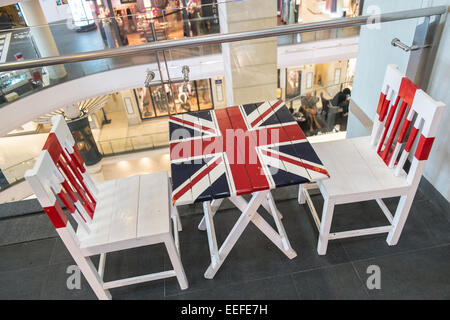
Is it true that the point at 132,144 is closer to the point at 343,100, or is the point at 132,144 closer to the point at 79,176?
the point at 343,100

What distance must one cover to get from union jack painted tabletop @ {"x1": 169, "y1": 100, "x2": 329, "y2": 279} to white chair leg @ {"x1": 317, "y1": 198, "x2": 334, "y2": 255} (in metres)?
0.16

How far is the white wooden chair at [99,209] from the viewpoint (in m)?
1.36

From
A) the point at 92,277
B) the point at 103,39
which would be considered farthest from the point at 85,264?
the point at 103,39

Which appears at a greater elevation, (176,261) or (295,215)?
(176,261)

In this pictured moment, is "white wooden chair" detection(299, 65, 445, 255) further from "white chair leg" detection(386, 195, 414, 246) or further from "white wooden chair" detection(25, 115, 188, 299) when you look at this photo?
"white wooden chair" detection(25, 115, 188, 299)

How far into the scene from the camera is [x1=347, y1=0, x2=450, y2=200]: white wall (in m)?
1.78

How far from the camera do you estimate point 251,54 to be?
3793mm

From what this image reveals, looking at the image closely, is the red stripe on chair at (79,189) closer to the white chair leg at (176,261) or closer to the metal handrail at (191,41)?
the white chair leg at (176,261)

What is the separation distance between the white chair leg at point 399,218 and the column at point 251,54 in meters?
2.11

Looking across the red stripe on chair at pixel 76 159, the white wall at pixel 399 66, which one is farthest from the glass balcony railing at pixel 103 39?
the red stripe on chair at pixel 76 159

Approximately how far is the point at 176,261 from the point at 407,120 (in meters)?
1.29

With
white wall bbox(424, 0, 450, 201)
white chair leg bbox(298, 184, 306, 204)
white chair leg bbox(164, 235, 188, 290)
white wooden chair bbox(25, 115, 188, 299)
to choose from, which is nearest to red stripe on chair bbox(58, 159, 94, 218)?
white wooden chair bbox(25, 115, 188, 299)

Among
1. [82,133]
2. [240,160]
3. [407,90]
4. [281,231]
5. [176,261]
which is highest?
[407,90]
